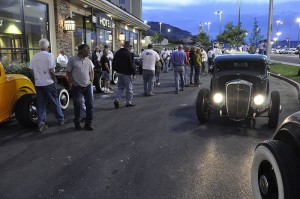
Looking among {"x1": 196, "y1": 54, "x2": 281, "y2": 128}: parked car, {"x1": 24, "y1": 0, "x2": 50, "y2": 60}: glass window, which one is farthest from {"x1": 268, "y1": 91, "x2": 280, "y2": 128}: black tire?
{"x1": 24, "y1": 0, "x2": 50, "y2": 60}: glass window

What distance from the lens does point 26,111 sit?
6957 millimetres

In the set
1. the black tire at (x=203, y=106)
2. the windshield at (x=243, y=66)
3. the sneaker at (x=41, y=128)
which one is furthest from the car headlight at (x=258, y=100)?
the sneaker at (x=41, y=128)

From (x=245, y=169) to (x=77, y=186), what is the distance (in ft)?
7.96

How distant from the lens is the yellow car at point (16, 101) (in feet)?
22.0

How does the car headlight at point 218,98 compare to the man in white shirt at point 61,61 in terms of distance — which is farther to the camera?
the man in white shirt at point 61,61

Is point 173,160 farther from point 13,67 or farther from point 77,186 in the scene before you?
point 13,67

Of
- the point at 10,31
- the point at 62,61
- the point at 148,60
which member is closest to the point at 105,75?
the point at 62,61

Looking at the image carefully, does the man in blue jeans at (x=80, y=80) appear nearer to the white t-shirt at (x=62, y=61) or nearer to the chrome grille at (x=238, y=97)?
the chrome grille at (x=238, y=97)

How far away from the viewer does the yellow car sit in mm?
6705

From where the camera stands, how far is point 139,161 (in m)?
5.07

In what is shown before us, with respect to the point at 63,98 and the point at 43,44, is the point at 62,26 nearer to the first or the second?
the point at 63,98

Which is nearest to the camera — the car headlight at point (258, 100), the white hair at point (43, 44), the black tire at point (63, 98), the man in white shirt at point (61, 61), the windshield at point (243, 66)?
the white hair at point (43, 44)

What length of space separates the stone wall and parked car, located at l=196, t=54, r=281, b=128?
836 cm

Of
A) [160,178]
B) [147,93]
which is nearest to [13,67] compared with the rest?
[147,93]
